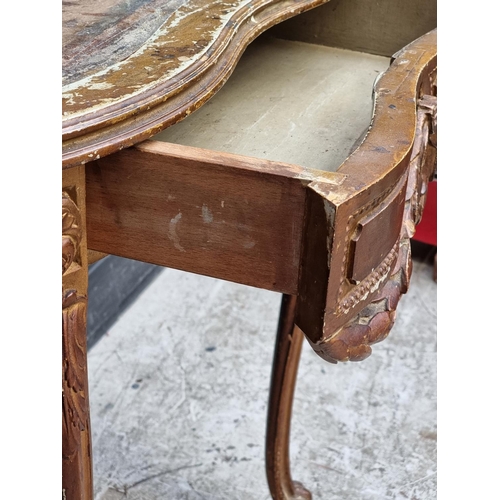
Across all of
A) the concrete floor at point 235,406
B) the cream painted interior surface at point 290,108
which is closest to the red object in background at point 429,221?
the concrete floor at point 235,406

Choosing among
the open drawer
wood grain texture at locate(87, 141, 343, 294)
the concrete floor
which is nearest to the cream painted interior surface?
the open drawer

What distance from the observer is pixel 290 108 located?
889 millimetres

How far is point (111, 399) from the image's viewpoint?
1.50m

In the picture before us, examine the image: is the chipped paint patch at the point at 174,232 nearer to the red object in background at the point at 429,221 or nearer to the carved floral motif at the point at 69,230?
the carved floral motif at the point at 69,230

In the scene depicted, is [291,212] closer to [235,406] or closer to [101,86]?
[101,86]

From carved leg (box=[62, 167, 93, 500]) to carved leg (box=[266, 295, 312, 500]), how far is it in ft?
1.50

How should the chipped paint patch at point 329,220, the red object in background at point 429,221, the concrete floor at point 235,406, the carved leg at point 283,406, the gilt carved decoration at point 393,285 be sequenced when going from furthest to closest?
the red object in background at point 429,221, the concrete floor at point 235,406, the carved leg at point 283,406, the gilt carved decoration at point 393,285, the chipped paint patch at point 329,220

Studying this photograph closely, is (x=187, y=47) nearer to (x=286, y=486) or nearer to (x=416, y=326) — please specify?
(x=286, y=486)

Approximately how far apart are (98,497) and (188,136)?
0.76m

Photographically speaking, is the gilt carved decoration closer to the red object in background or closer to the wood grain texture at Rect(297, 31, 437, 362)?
the wood grain texture at Rect(297, 31, 437, 362)

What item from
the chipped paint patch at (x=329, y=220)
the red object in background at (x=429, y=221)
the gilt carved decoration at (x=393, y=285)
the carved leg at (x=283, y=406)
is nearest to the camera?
the chipped paint patch at (x=329, y=220)

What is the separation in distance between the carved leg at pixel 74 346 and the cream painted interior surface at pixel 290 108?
0.17m

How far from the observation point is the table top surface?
1.94 ft

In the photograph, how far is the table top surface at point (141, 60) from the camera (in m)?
0.59
